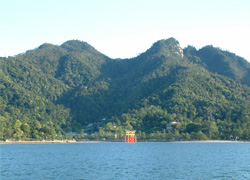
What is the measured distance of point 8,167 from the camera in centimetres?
6819

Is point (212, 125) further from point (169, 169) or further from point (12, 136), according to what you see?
point (169, 169)

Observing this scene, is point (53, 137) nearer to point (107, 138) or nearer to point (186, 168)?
point (107, 138)

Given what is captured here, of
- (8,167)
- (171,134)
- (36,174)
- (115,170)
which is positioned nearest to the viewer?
(36,174)

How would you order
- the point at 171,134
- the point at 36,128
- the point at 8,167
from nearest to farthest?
the point at 8,167 < the point at 36,128 < the point at 171,134

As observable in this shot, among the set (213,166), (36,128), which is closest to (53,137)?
(36,128)

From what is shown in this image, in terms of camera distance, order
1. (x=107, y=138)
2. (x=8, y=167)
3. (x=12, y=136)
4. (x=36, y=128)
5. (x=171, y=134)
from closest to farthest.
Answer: (x=8, y=167)
(x=12, y=136)
(x=36, y=128)
(x=171, y=134)
(x=107, y=138)

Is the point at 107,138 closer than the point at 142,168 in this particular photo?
No

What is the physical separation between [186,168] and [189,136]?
369ft

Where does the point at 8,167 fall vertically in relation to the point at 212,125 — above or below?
below

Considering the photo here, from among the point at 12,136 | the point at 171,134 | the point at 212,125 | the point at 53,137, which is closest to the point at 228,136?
the point at 212,125

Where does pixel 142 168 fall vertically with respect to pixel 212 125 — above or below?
below

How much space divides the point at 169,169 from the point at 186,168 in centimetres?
340

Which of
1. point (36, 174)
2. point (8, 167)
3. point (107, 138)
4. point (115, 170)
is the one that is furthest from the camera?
point (107, 138)

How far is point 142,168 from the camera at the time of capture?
6650 centimetres
